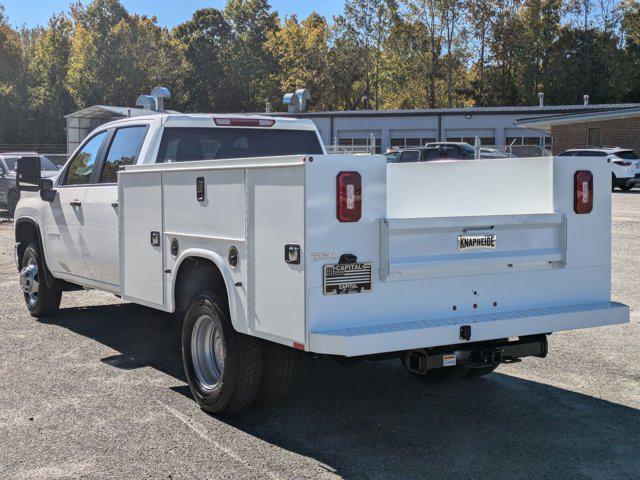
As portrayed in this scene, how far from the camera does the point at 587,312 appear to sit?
208 inches

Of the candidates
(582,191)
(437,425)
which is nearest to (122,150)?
(437,425)

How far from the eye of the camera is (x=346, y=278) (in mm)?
4535

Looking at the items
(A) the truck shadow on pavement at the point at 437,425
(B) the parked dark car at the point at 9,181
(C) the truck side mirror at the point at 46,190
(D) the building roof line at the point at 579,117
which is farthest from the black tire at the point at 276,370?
(D) the building roof line at the point at 579,117

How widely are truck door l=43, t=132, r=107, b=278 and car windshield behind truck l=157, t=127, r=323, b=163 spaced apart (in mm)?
1153

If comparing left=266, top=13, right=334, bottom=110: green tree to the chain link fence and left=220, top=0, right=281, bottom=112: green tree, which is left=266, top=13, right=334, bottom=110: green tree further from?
the chain link fence

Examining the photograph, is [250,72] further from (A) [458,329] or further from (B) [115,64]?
(A) [458,329]

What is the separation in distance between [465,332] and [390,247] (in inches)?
27.5

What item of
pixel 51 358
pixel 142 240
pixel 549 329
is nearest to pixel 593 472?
pixel 549 329

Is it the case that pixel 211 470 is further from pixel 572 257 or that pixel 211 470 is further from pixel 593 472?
pixel 572 257

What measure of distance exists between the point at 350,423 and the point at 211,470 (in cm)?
117

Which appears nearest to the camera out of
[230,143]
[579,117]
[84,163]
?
[230,143]

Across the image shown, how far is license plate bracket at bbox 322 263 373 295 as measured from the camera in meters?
4.48

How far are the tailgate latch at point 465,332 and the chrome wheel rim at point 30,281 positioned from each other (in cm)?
551

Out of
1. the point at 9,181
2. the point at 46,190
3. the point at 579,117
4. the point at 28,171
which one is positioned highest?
the point at 579,117
